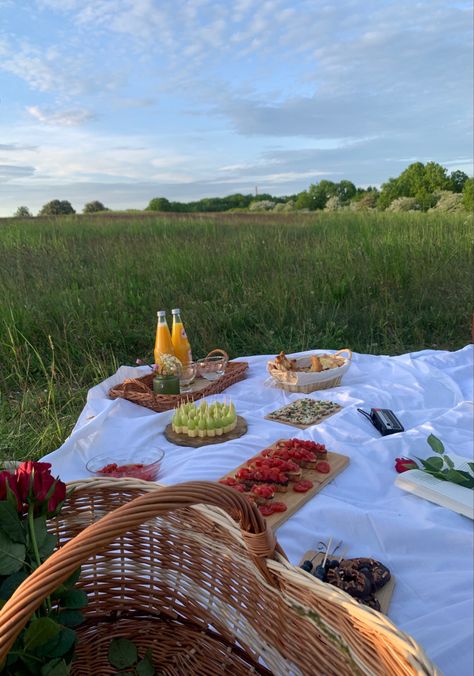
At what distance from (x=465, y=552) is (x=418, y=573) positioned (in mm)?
169

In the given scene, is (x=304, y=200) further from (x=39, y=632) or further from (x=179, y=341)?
(x=39, y=632)

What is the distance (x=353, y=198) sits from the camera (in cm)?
1964

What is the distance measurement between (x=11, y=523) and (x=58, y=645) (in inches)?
9.2

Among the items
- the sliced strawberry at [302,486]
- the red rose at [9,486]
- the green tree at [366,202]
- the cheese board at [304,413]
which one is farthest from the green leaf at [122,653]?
the green tree at [366,202]

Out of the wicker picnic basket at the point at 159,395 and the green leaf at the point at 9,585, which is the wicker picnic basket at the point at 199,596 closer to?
the green leaf at the point at 9,585

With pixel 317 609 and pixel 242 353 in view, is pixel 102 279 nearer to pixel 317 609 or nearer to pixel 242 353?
pixel 242 353

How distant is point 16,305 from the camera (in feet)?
14.6

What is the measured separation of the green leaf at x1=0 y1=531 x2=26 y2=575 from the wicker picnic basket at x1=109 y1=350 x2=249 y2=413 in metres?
1.27

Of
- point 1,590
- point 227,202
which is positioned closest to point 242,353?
point 1,590

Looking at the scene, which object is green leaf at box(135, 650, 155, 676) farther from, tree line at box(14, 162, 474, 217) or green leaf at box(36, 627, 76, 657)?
tree line at box(14, 162, 474, 217)

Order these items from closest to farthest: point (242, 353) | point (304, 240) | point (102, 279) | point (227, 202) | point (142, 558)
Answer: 1. point (142, 558)
2. point (242, 353)
3. point (102, 279)
4. point (304, 240)
5. point (227, 202)

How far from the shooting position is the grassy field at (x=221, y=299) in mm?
4047

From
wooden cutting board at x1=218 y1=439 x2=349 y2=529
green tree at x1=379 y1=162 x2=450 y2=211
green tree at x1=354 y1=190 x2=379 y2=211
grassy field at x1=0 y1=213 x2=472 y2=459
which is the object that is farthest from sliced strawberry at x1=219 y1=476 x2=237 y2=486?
green tree at x1=379 y1=162 x2=450 y2=211

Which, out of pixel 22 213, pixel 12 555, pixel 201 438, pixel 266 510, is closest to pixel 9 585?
pixel 12 555
